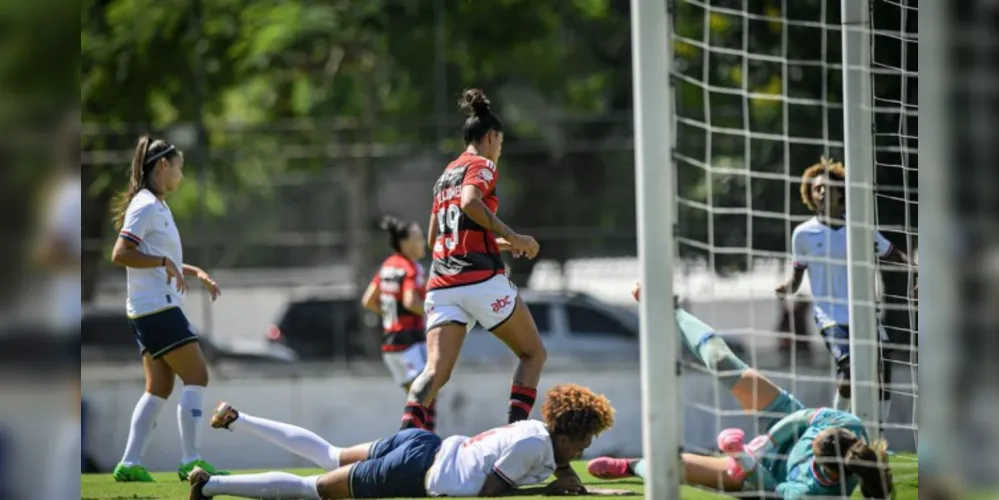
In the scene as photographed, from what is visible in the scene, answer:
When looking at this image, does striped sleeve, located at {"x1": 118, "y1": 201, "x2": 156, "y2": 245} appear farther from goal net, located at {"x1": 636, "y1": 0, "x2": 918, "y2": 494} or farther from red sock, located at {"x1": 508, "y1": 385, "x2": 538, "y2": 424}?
goal net, located at {"x1": 636, "y1": 0, "x2": 918, "y2": 494}

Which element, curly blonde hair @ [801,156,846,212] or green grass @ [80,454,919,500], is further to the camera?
curly blonde hair @ [801,156,846,212]

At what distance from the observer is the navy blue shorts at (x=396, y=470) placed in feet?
22.1

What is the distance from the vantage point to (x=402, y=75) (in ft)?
66.7

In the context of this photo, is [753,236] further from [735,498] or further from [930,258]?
[930,258]

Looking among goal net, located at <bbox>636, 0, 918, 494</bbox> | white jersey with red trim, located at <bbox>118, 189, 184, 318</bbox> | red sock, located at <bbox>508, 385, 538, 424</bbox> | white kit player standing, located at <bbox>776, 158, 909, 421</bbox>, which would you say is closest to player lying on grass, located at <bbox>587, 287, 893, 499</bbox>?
red sock, located at <bbox>508, 385, 538, 424</bbox>

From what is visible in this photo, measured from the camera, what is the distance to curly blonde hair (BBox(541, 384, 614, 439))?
6.94 meters

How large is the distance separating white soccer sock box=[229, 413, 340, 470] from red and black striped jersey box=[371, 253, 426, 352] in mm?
4394

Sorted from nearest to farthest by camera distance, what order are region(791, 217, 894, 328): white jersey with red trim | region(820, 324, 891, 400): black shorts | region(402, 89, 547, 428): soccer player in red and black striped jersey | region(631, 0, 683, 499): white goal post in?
region(631, 0, 683, 499): white goal post < region(402, 89, 547, 428): soccer player in red and black striped jersey < region(820, 324, 891, 400): black shorts < region(791, 217, 894, 328): white jersey with red trim

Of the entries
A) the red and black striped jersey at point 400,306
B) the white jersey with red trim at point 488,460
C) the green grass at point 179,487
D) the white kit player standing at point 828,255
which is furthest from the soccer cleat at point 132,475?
the white kit player standing at point 828,255

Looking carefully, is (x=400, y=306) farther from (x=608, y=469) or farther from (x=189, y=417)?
(x=608, y=469)

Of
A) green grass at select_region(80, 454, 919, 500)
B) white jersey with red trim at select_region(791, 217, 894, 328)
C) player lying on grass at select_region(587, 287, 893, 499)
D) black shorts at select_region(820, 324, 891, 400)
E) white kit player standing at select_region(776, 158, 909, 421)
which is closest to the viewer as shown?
player lying on grass at select_region(587, 287, 893, 499)

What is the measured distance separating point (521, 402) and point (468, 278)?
0.84 meters

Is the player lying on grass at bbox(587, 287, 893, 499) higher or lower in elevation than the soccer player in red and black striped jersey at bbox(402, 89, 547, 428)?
lower

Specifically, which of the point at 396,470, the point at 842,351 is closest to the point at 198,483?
the point at 396,470
